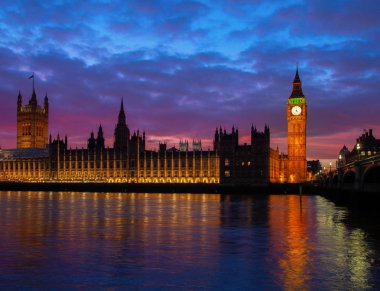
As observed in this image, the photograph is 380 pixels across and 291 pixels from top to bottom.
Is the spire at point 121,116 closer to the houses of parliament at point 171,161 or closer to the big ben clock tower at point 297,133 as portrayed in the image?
the houses of parliament at point 171,161

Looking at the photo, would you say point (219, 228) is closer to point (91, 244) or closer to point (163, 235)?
point (163, 235)

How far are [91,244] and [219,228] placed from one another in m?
9.25

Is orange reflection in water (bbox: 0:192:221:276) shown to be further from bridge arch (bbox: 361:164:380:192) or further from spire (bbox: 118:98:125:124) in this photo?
spire (bbox: 118:98:125:124)

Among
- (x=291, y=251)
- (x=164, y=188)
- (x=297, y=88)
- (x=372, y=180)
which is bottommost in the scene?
(x=291, y=251)

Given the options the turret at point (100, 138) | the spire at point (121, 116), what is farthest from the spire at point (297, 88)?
the turret at point (100, 138)

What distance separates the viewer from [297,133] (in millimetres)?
146125

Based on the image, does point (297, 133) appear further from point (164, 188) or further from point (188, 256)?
point (188, 256)

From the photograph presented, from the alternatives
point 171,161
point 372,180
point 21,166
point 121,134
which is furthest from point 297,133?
point 372,180

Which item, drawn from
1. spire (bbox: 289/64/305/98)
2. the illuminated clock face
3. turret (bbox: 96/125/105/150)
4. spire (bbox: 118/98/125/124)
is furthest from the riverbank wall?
spire (bbox: 289/64/305/98)

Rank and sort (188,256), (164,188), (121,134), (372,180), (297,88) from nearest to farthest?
(188,256), (372,180), (164,188), (297,88), (121,134)

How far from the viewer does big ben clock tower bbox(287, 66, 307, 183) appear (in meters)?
143

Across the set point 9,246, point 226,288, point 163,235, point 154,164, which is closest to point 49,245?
point 9,246

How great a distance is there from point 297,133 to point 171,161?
37717 mm

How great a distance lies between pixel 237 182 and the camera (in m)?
123
